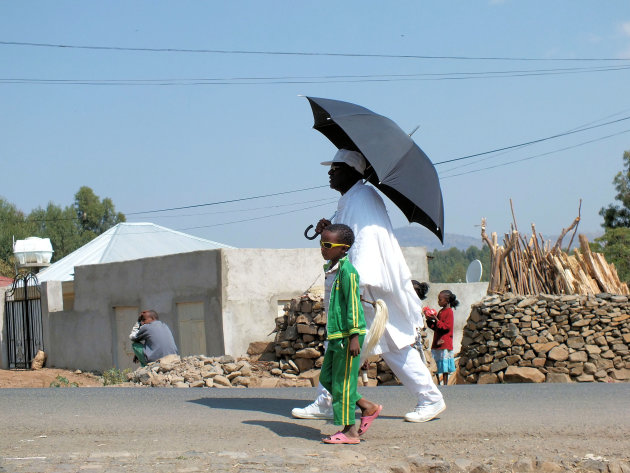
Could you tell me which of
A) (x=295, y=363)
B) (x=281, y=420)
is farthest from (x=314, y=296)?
(x=281, y=420)

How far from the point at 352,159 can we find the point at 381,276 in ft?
3.03

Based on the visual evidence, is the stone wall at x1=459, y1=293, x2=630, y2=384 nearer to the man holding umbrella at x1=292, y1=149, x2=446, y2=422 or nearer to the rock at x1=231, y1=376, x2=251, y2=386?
the rock at x1=231, y1=376, x2=251, y2=386

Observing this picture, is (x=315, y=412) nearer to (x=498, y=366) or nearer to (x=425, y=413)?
(x=425, y=413)

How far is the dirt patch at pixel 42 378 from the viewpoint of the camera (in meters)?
18.6

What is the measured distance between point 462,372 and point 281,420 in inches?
465

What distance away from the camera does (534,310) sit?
16.8 m

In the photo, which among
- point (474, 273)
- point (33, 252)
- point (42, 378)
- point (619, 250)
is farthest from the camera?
point (619, 250)

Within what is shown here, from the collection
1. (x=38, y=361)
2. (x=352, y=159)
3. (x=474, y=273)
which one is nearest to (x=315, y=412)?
(x=352, y=159)

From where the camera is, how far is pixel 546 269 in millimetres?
18031

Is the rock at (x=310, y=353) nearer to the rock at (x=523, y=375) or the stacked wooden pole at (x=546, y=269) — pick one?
the rock at (x=523, y=375)

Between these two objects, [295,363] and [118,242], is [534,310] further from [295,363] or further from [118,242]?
[118,242]

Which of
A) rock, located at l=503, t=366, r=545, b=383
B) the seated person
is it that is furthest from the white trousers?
rock, located at l=503, t=366, r=545, b=383

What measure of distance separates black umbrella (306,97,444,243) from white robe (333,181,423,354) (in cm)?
23

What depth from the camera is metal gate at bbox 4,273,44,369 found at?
24.0 metres
